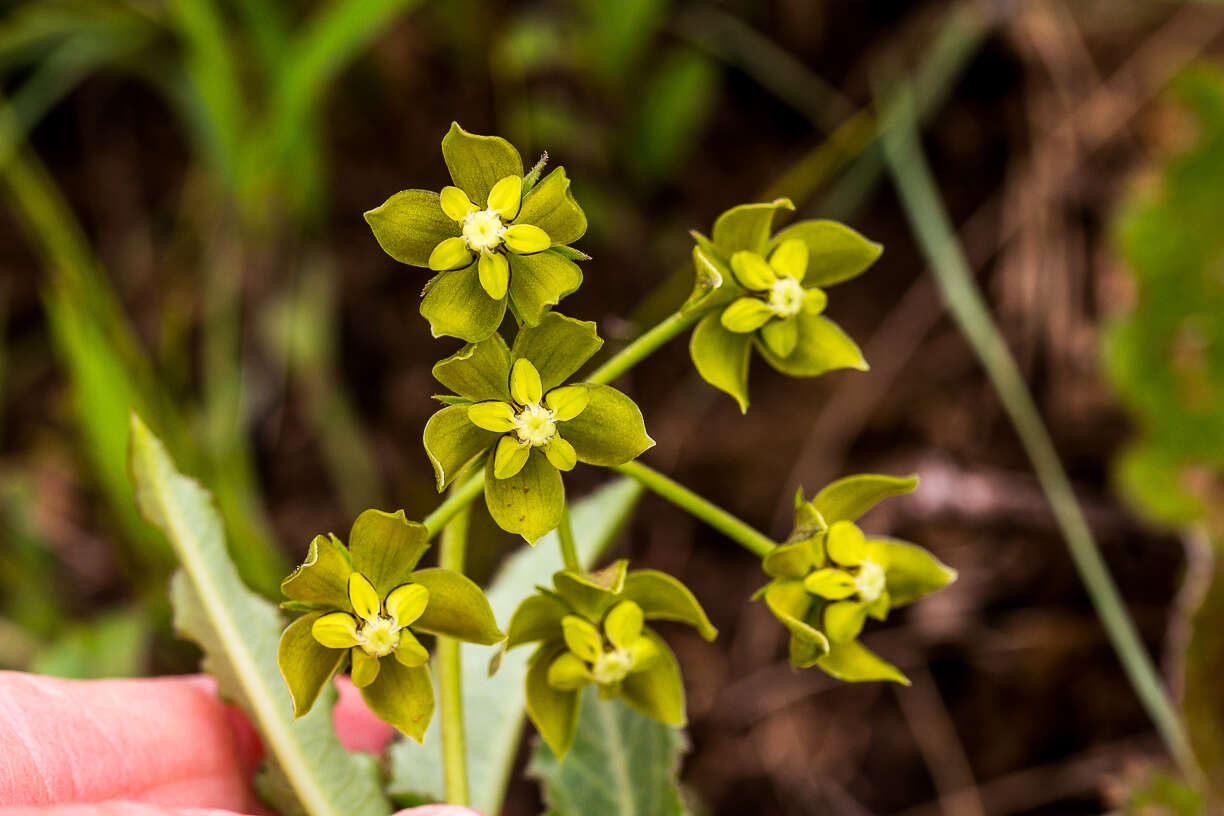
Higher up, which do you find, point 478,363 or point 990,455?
point 990,455

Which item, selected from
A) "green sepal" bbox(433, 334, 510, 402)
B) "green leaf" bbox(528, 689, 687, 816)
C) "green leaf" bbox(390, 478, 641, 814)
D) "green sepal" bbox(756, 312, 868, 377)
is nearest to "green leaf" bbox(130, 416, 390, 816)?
"green leaf" bbox(390, 478, 641, 814)

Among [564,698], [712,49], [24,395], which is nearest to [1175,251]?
[712,49]

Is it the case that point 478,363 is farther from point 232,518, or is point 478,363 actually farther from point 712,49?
point 712,49

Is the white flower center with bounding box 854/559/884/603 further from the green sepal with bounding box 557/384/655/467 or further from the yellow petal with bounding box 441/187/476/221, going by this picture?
→ the yellow petal with bounding box 441/187/476/221

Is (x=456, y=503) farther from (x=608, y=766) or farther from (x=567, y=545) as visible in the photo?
(x=608, y=766)

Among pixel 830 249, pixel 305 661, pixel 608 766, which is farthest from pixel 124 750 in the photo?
pixel 830 249

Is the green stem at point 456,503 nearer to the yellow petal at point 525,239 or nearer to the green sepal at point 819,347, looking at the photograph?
the yellow petal at point 525,239
